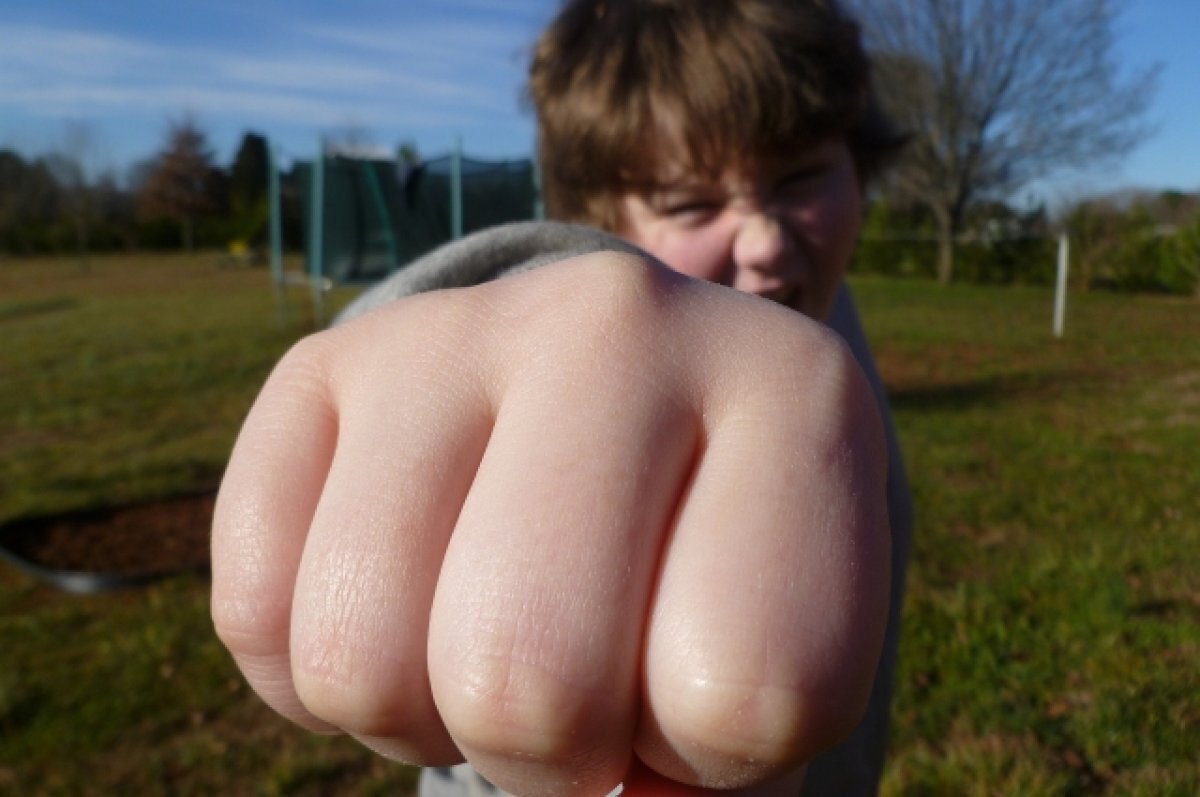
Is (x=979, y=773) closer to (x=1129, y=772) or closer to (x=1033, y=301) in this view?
(x=1129, y=772)

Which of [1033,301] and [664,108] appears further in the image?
[1033,301]

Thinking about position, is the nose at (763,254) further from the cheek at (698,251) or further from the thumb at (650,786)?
the thumb at (650,786)

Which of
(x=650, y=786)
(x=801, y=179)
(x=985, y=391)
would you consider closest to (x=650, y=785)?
(x=650, y=786)

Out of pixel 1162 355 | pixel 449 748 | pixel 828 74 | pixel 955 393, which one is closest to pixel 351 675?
pixel 449 748

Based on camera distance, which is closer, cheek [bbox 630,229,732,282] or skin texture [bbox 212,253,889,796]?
skin texture [bbox 212,253,889,796]

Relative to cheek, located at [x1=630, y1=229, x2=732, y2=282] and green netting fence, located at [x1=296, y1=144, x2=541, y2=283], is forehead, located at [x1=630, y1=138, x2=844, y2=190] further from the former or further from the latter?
green netting fence, located at [x1=296, y1=144, x2=541, y2=283]

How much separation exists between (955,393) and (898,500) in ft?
26.3

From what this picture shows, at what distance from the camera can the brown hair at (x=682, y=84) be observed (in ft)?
4.96

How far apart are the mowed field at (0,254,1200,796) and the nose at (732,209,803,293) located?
6.01 feet

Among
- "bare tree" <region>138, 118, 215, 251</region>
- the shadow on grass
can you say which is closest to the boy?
the shadow on grass

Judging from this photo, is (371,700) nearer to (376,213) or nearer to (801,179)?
(801,179)

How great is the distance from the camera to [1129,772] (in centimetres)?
276

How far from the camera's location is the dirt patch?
467 cm

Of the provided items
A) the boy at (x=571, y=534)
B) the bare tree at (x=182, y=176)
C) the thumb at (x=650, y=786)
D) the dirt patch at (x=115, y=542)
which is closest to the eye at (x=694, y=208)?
the boy at (x=571, y=534)
